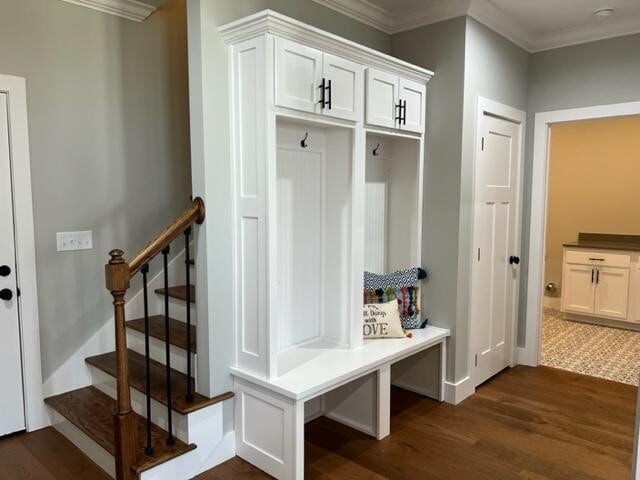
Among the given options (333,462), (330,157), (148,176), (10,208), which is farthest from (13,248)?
(333,462)

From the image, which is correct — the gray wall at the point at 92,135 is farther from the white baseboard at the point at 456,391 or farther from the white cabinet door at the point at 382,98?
the white baseboard at the point at 456,391

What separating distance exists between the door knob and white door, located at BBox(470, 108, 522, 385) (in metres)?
2.89

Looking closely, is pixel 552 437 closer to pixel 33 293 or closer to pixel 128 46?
pixel 33 293

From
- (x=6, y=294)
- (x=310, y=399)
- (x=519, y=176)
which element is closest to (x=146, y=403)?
(x=310, y=399)

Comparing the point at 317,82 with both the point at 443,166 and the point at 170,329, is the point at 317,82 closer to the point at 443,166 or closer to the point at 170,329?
the point at 443,166

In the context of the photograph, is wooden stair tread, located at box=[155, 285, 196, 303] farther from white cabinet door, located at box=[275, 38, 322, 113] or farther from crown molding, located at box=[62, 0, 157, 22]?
crown molding, located at box=[62, 0, 157, 22]

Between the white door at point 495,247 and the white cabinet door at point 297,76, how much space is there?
1.41m

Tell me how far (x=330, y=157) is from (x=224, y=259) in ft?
2.97

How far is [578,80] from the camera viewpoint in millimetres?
3662

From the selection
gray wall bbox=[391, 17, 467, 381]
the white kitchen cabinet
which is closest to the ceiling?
gray wall bbox=[391, 17, 467, 381]

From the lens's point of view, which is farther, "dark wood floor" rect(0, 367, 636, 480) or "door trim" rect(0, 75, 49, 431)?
"door trim" rect(0, 75, 49, 431)

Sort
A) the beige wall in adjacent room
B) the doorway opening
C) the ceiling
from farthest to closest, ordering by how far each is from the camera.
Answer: the beige wall in adjacent room, the doorway opening, the ceiling

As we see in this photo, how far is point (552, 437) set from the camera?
2840 mm

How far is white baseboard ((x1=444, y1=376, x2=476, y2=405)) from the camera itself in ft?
10.7
